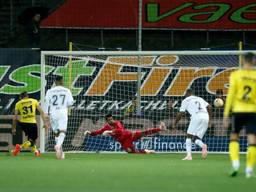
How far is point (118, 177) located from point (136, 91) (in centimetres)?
1173

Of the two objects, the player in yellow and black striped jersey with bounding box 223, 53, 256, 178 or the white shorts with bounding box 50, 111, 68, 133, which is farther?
the white shorts with bounding box 50, 111, 68, 133

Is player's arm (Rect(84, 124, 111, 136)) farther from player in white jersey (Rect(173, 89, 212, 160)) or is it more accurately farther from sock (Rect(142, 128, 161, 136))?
player in white jersey (Rect(173, 89, 212, 160))

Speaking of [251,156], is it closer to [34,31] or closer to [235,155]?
[235,155]

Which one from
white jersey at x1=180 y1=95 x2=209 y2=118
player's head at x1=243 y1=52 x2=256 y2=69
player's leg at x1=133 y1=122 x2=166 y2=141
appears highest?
player's head at x1=243 y1=52 x2=256 y2=69

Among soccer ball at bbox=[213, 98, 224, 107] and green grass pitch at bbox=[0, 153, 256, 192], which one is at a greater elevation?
soccer ball at bbox=[213, 98, 224, 107]

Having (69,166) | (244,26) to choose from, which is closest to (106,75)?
(244,26)

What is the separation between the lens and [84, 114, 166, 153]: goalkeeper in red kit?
23438 mm

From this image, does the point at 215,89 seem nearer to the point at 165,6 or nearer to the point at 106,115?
the point at 106,115

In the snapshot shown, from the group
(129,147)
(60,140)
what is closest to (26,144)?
(60,140)

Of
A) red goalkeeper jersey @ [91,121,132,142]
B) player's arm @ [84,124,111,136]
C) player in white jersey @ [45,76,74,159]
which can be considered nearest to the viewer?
player in white jersey @ [45,76,74,159]

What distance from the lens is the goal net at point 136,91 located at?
81.0 feet

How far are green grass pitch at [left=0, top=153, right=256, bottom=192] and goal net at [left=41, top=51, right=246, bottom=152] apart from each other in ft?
21.5

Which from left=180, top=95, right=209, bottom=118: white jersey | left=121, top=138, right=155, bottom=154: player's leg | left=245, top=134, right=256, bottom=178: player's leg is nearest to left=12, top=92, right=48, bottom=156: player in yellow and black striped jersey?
left=121, top=138, right=155, bottom=154: player's leg

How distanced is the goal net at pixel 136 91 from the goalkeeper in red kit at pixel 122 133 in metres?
0.71
